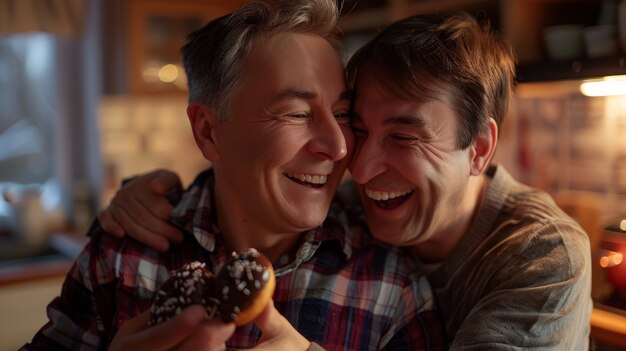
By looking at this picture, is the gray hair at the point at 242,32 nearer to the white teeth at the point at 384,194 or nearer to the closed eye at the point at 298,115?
the closed eye at the point at 298,115

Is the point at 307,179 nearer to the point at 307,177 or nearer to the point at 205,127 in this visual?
the point at 307,177

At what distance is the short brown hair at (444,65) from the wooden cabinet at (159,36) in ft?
8.62

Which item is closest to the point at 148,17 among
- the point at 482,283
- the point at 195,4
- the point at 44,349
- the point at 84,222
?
the point at 195,4

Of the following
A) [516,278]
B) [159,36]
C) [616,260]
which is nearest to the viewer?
[516,278]

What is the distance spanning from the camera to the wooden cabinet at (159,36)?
3.79 metres

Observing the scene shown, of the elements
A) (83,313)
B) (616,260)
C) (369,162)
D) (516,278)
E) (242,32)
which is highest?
(242,32)

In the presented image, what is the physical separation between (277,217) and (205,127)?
0.28 metres

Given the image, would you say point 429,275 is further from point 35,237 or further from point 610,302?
point 35,237

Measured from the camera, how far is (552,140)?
3.08 m

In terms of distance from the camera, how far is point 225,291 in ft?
3.38

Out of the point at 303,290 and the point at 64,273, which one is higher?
the point at 303,290

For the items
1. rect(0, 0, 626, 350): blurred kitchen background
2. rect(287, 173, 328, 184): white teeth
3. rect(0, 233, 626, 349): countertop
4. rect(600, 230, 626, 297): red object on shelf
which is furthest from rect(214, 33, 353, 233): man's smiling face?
rect(0, 0, 626, 350): blurred kitchen background

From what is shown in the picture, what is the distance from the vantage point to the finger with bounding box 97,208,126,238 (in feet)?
4.90

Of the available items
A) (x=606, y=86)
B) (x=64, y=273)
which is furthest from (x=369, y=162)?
(x=64, y=273)
